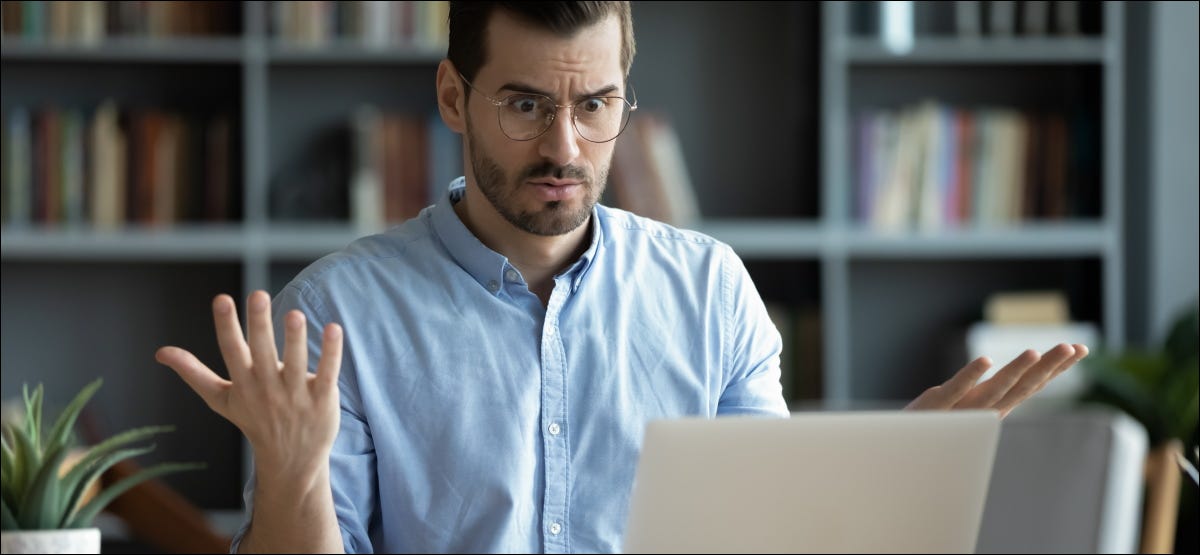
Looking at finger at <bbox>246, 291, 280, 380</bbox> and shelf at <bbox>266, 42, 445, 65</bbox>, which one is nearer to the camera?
finger at <bbox>246, 291, 280, 380</bbox>

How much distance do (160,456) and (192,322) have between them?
358 mm

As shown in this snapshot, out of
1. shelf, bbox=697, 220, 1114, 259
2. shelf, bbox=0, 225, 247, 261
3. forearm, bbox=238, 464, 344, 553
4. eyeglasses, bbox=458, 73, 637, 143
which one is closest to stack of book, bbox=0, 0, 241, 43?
shelf, bbox=0, 225, 247, 261

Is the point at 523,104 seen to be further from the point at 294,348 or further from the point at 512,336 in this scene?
the point at 294,348

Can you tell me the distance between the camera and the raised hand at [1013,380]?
1.37 meters

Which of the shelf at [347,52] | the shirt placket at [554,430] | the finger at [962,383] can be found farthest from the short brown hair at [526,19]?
the shelf at [347,52]

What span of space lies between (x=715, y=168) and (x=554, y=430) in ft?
7.86

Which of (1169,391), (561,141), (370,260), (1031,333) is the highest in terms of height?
(561,141)

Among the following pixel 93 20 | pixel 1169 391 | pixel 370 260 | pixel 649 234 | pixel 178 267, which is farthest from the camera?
pixel 178 267

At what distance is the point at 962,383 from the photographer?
55.8 inches

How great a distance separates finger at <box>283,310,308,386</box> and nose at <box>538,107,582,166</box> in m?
0.49

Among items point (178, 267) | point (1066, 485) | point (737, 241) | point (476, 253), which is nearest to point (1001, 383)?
point (1066, 485)

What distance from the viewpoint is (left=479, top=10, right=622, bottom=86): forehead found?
155 cm

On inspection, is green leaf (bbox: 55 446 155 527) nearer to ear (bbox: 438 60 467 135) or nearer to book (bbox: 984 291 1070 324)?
ear (bbox: 438 60 467 135)

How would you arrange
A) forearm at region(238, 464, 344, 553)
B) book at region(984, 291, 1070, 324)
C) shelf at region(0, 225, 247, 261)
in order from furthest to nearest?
book at region(984, 291, 1070, 324)
shelf at region(0, 225, 247, 261)
forearm at region(238, 464, 344, 553)
